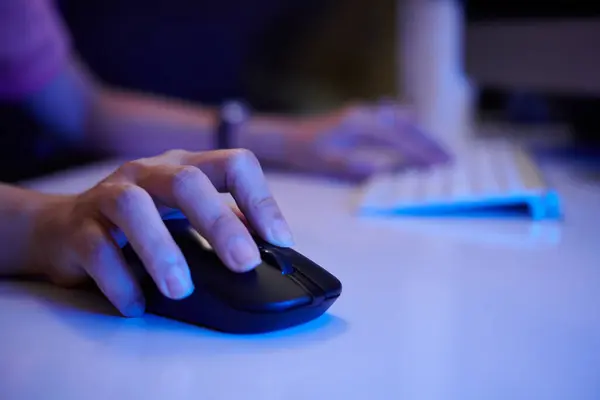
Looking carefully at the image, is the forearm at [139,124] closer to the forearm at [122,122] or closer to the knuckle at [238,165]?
the forearm at [122,122]

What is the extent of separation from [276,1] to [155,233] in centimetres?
146

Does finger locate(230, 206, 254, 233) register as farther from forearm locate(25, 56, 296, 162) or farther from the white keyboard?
forearm locate(25, 56, 296, 162)

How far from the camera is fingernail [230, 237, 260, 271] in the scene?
1.24 ft

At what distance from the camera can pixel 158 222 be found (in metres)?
0.39

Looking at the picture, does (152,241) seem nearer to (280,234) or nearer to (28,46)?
(280,234)

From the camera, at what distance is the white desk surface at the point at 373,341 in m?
0.32

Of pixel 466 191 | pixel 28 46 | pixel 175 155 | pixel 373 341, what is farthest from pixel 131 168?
pixel 28 46

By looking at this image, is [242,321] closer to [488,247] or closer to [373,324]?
[373,324]

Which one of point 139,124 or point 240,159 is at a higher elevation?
point 139,124

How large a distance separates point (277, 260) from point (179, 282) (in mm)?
55

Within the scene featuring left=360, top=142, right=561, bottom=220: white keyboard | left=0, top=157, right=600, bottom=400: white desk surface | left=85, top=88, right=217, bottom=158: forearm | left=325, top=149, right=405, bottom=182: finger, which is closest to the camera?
left=0, top=157, right=600, bottom=400: white desk surface

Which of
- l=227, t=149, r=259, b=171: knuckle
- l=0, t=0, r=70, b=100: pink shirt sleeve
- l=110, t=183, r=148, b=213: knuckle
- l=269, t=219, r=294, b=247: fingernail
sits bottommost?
l=269, t=219, r=294, b=247: fingernail

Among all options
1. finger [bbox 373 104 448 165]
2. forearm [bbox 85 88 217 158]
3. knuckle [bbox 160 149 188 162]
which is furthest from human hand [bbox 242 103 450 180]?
knuckle [bbox 160 149 188 162]

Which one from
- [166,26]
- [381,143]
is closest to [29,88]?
[381,143]
